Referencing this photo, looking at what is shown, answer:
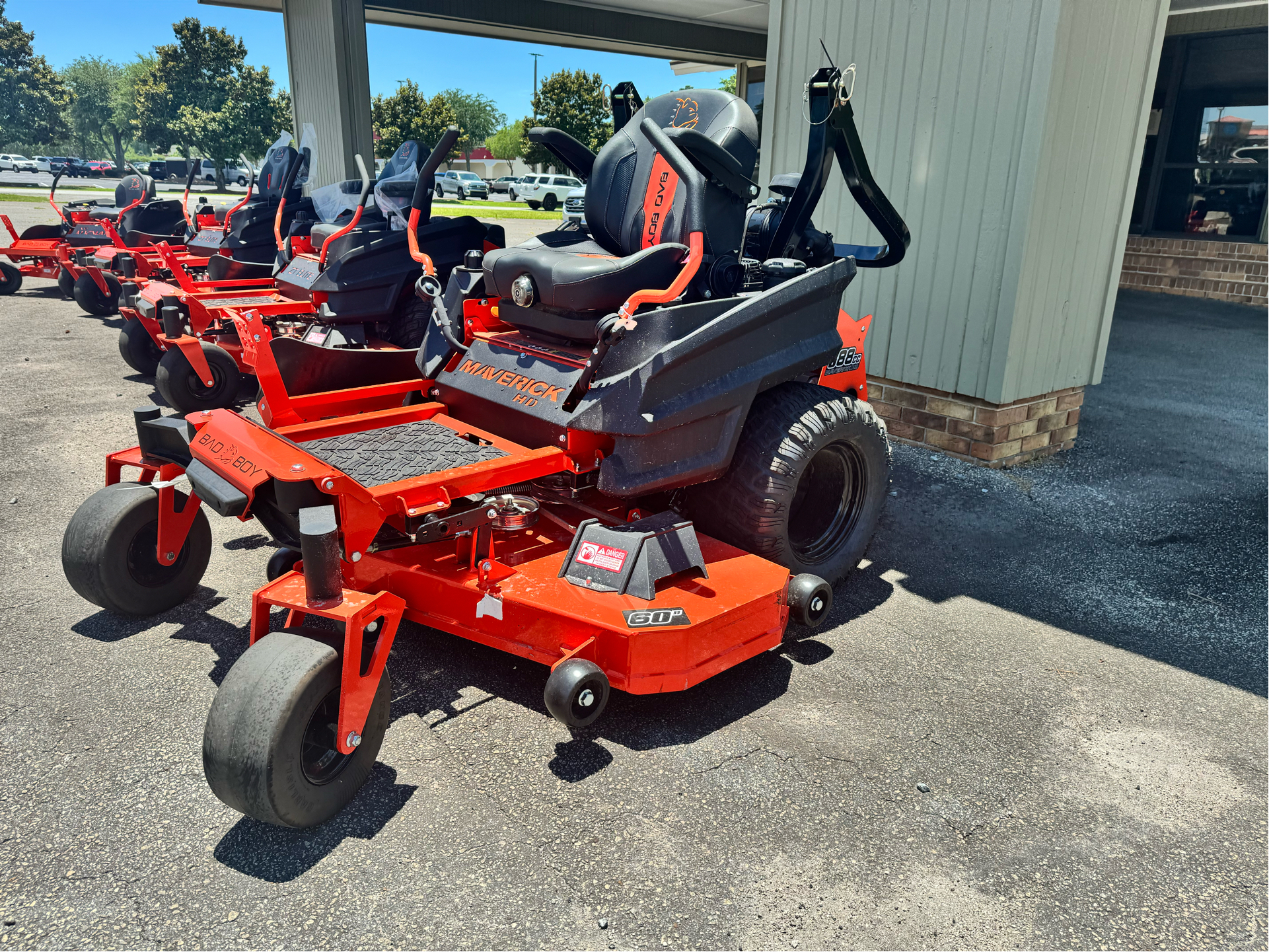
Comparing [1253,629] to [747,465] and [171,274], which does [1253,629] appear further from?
[171,274]

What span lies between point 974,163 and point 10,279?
40.0 feet

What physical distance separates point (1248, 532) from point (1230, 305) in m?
10.0

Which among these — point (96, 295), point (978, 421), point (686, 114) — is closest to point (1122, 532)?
point (978, 421)

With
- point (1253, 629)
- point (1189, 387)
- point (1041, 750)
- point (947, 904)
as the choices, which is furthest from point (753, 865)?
point (1189, 387)

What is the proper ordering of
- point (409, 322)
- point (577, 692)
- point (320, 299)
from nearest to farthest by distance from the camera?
point (577, 692) → point (320, 299) → point (409, 322)

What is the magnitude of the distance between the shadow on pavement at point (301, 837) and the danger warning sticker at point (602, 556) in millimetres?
918

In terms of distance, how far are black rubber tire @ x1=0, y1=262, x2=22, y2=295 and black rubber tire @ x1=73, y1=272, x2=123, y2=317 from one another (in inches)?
84.0

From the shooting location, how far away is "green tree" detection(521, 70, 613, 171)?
1866 inches

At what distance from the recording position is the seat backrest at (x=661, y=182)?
3912 millimetres

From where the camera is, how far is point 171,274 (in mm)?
9508

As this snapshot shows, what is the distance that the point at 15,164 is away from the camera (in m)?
51.2

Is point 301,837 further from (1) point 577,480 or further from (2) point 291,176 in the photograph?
(2) point 291,176

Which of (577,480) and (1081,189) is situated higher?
(1081,189)

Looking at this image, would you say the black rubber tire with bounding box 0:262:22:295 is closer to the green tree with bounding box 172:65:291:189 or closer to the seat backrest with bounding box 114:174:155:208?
the seat backrest with bounding box 114:174:155:208
